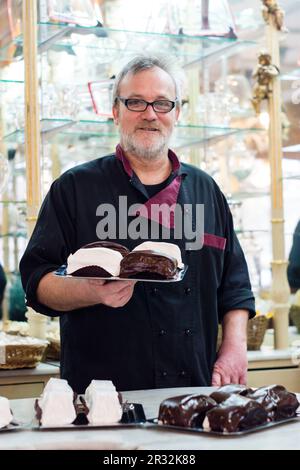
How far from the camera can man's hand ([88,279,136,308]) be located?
2086 mm

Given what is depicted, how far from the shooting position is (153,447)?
5.07ft

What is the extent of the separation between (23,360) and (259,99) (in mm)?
1575

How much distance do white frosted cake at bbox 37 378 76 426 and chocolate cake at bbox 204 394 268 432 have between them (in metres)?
0.28

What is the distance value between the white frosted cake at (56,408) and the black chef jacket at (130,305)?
0.67 m

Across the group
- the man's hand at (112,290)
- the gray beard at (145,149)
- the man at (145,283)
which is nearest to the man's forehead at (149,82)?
the man at (145,283)

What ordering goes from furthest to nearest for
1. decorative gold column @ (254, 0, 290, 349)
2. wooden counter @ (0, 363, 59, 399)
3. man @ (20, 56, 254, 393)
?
1. decorative gold column @ (254, 0, 290, 349)
2. wooden counter @ (0, 363, 59, 399)
3. man @ (20, 56, 254, 393)

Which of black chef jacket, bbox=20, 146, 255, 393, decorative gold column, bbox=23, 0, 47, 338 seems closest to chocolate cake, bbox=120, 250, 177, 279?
black chef jacket, bbox=20, 146, 255, 393

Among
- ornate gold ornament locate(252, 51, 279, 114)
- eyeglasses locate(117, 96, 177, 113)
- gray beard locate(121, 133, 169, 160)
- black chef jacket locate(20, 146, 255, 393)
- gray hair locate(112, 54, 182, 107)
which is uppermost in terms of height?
ornate gold ornament locate(252, 51, 279, 114)

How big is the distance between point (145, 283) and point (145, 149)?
0.41m

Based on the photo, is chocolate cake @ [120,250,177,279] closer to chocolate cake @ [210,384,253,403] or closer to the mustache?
chocolate cake @ [210,384,253,403]

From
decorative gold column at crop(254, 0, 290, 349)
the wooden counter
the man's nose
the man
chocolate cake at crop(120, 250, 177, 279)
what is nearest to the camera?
chocolate cake at crop(120, 250, 177, 279)

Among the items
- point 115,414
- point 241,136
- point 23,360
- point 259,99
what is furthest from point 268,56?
point 115,414

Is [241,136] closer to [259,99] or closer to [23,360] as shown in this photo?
[259,99]

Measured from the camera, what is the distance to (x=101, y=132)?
3811 mm
